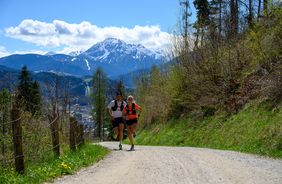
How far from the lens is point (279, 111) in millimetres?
19516

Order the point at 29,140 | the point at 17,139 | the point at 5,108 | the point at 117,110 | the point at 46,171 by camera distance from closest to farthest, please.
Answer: the point at 17,139
the point at 46,171
the point at 29,140
the point at 5,108
the point at 117,110

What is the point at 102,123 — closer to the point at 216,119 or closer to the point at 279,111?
the point at 216,119

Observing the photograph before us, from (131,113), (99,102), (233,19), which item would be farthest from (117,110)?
(99,102)

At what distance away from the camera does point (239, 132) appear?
21.6 meters

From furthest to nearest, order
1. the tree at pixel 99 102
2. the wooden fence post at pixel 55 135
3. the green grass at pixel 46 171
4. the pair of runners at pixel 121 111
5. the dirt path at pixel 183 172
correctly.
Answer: the tree at pixel 99 102 → the pair of runners at pixel 121 111 → the wooden fence post at pixel 55 135 → the green grass at pixel 46 171 → the dirt path at pixel 183 172

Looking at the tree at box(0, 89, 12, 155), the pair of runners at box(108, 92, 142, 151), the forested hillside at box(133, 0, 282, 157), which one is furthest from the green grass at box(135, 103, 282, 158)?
the tree at box(0, 89, 12, 155)

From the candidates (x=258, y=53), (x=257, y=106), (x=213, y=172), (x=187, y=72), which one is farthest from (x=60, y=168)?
(x=187, y=72)

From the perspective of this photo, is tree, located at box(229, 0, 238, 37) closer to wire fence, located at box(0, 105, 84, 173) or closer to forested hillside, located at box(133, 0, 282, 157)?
forested hillside, located at box(133, 0, 282, 157)

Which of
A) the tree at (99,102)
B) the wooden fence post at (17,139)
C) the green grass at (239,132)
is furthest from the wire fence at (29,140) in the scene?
the tree at (99,102)

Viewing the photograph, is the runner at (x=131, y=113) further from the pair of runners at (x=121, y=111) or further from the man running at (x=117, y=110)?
the man running at (x=117, y=110)

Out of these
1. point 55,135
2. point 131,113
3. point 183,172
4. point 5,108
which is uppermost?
point 5,108

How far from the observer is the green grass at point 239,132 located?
687 inches

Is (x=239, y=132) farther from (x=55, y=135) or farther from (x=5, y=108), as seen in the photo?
(x=5, y=108)

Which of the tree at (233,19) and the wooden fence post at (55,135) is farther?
the tree at (233,19)
